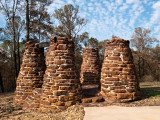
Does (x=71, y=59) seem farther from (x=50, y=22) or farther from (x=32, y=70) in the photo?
(x=50, y=22)

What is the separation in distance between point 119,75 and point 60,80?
7.37 feet

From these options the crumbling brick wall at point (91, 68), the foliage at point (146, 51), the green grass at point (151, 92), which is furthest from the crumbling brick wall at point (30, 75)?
the foliage at point (146, 51)

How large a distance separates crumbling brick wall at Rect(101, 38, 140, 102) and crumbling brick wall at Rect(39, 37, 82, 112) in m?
1.17

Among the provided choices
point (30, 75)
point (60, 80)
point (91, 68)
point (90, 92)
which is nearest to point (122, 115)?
point (60, 80)

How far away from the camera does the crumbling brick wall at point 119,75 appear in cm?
533

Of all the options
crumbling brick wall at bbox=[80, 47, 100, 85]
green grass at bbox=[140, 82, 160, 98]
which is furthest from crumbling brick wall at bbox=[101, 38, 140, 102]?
crumbling brick wall at bbox=[80, 47, 100, 85]

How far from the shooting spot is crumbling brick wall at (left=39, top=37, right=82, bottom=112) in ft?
16.4

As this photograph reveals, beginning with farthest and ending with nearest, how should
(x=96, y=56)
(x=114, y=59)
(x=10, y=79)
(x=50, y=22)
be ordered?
1. (x=10, y=79)
2. (x=50, y=22)
3. (x=96, y=56)
4. (x=114, y=59)

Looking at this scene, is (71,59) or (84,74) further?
(84,74)

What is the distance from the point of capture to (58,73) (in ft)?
16.9

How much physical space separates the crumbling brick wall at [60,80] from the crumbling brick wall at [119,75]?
1.17 meters

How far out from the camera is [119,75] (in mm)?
5438

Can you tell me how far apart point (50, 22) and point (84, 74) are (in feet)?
23.3

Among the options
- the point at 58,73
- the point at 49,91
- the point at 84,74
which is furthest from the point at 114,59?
the point at 84,74
